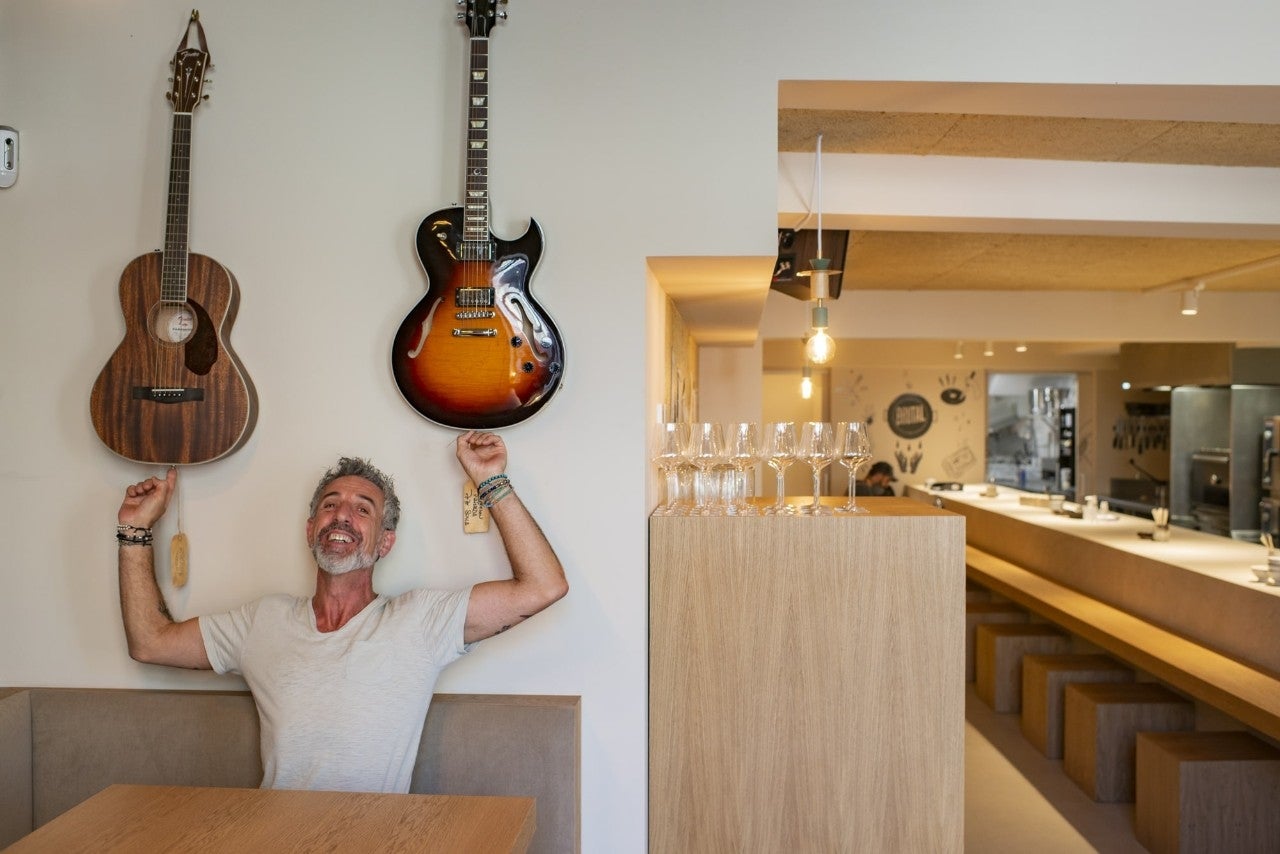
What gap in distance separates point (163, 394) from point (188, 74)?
2.66 feet

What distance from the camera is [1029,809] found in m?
4.24

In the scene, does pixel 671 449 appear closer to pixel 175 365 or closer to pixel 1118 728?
pixel 175 365

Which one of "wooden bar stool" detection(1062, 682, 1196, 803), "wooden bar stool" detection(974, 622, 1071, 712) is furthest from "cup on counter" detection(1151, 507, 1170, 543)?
"wooden bar stool" detection(1062, 682, 1196, 803)

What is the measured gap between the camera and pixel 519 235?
2.50 m

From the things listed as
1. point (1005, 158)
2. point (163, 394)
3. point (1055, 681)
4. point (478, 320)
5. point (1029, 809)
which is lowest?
point (1029, 809)

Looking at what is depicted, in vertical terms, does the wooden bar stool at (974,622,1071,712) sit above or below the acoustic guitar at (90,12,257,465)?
below

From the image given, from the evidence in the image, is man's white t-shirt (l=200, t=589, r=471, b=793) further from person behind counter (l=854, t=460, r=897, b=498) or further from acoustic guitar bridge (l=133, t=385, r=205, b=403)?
person behind counter (l=854, t=460, r=897, b=498)

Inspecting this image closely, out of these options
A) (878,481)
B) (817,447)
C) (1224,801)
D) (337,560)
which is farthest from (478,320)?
(878,481)

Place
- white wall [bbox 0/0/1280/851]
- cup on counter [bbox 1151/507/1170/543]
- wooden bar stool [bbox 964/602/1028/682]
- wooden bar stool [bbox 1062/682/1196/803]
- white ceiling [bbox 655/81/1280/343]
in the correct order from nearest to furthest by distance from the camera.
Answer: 1. white wall [bbox 0/0/1280/851]
2. white ceiling [bbox 655/81/1280/343]
3. wooden bar stool [bbox 1062/682/1196/803]
4. cup on counter [bbox 1151/507/1170/543]
5. wooden bar stool [bbox 964/602/1028/682]

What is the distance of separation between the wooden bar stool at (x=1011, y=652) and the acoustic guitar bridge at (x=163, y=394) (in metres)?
4.63

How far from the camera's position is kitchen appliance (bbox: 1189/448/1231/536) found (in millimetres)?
9148

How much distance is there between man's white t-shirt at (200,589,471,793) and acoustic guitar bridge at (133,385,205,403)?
0.54 m

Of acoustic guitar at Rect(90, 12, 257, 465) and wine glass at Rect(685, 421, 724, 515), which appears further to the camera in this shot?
wine glass at Rect(685, 421, 724, 515)

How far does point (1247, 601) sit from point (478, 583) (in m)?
3.11
